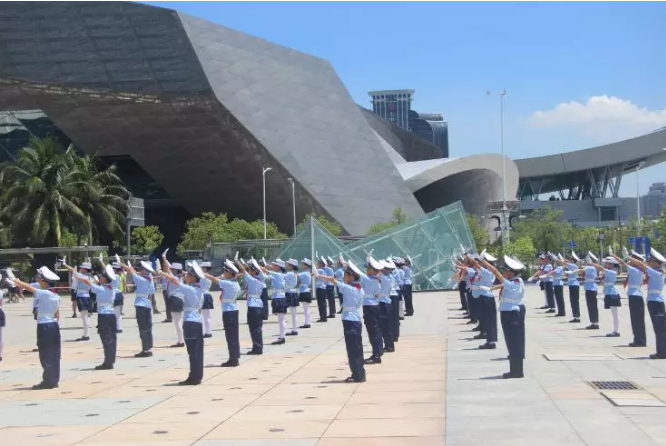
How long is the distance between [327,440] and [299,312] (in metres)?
21.1

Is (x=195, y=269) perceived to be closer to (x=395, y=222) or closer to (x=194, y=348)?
(x=194, y=348)

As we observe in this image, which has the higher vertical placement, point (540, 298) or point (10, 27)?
point (10, 27)

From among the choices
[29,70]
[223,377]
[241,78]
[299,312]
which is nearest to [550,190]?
[241,78]

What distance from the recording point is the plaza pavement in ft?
29.9

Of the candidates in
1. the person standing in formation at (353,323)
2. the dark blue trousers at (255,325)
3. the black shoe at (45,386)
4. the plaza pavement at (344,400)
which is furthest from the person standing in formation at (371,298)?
the black shoe at (45,386)

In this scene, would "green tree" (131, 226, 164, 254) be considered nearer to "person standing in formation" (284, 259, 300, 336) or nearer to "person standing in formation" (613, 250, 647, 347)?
"person standing in formation" (284, 259, 300, 336)

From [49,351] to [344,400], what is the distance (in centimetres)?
489

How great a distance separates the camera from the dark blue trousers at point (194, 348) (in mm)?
13070

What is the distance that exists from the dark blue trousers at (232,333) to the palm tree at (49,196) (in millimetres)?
36411

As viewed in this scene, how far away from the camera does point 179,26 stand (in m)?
57.0

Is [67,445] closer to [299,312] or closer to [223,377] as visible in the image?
[223,377]

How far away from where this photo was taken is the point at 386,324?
16672 millimetres

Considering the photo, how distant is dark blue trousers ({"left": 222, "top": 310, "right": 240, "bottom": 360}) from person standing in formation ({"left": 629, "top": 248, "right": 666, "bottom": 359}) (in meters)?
7.07

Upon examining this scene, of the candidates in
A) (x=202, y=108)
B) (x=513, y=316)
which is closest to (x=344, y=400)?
(x=513, y=316)
